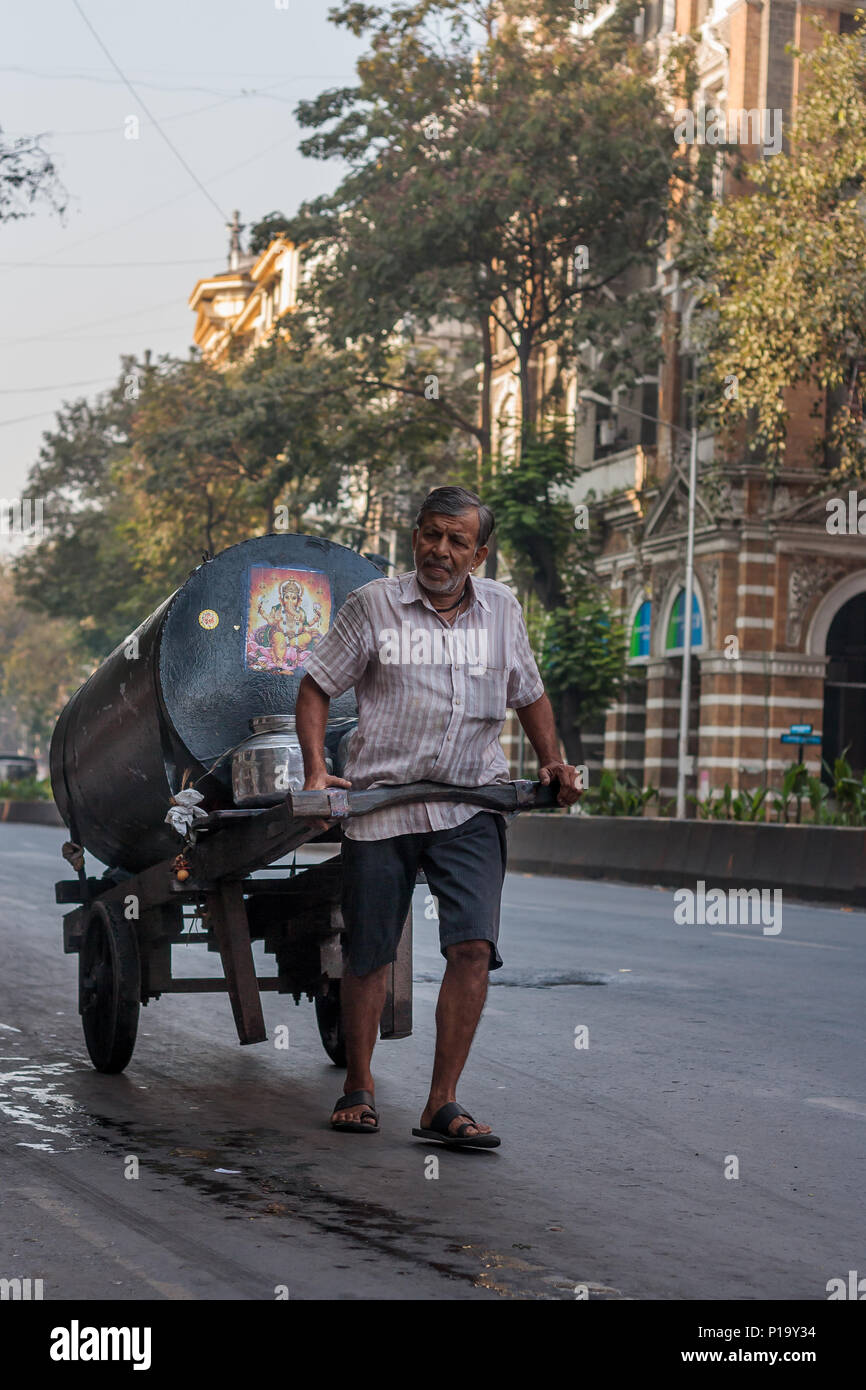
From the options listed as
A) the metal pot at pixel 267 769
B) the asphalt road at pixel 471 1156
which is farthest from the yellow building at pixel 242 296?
the metal pot at pixel 267 769

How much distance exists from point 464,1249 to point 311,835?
1.65m

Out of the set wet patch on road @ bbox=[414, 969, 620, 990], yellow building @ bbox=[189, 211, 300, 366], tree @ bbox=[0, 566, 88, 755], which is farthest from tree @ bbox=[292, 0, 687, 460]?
tree @ bbox=[0, 566, 88, 755]

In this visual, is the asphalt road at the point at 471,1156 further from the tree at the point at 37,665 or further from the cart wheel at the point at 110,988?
the tree at the point at 37,665

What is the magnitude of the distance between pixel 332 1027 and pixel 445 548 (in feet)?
8.44

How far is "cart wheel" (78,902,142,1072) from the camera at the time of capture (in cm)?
764

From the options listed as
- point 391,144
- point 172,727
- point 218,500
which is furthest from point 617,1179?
point 218,500

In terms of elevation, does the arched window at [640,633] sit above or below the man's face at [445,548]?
above

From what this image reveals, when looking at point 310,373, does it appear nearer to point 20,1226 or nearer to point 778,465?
point 778,465

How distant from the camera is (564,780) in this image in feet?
20.4

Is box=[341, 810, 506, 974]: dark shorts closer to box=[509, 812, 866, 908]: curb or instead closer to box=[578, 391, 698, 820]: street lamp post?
box=[509, 812, 866, 908]: curb

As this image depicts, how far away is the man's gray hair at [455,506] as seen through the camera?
6.29m

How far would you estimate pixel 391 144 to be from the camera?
131 feet
